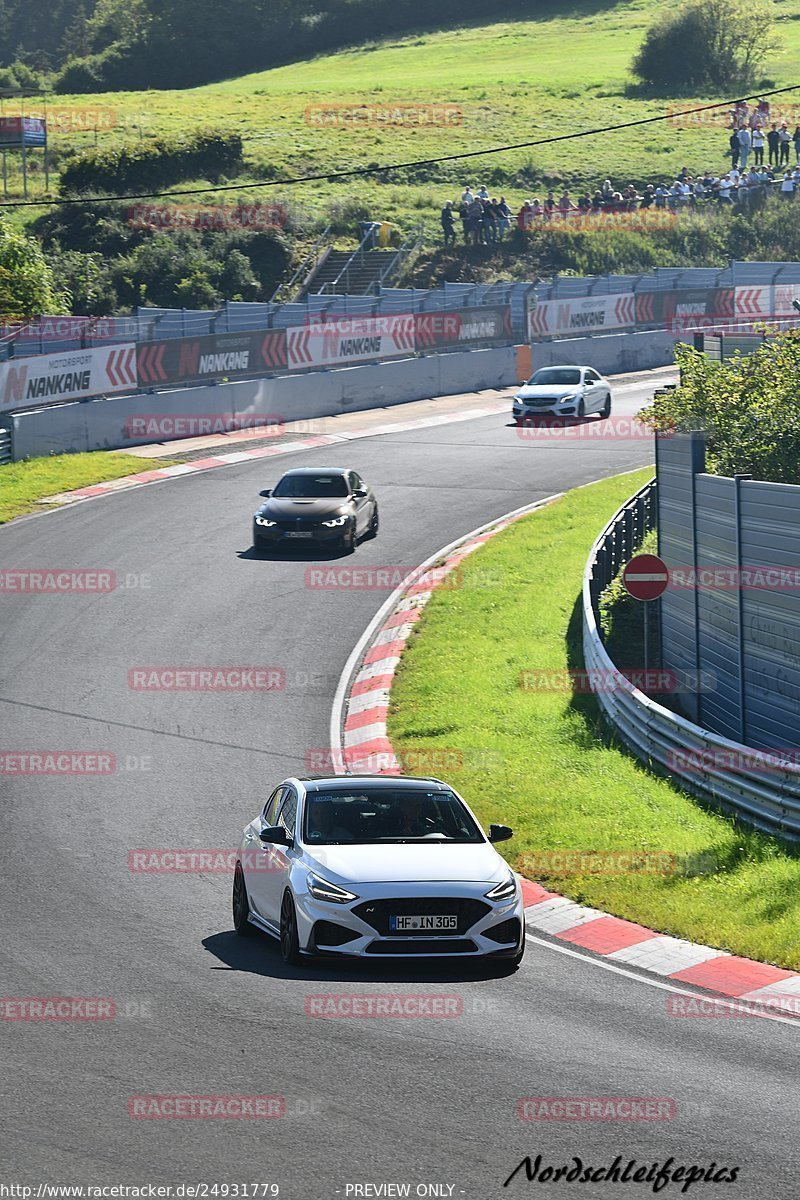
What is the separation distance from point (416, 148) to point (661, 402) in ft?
208

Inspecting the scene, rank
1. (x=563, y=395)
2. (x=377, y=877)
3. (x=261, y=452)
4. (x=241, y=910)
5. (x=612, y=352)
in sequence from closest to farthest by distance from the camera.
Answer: (x=377, y=877) → (x=241, y=910) → (x=261, y=452) → (x=563, y=395) → (x=612, y=352)

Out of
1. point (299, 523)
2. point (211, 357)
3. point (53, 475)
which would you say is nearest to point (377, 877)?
point (299, 523)

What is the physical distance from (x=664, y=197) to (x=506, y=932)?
58.9 metres

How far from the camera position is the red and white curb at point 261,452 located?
33.5m

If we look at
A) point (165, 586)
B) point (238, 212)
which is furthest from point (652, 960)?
point (238, 212)

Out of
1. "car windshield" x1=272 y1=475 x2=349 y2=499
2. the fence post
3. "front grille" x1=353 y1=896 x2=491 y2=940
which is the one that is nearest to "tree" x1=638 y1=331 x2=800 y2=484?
the fence post

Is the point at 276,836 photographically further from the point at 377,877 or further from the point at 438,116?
the point at 438,116

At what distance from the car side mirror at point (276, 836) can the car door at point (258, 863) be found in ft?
0.78

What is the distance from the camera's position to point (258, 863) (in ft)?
40.4

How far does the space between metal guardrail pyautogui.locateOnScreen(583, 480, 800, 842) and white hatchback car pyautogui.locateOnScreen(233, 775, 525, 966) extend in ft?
13.0

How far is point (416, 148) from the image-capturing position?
85938mm

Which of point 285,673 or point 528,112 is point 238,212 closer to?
point 528,112

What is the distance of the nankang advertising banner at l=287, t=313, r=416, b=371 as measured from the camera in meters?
42.2

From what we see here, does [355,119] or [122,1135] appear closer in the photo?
[122,1135]
